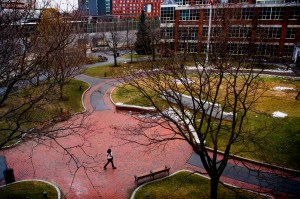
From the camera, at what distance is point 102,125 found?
22703 millimetres

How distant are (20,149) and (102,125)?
257 inches

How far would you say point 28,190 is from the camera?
46.1 ft

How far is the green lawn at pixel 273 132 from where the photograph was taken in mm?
16188

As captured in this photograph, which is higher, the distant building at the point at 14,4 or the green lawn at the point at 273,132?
the distant building at the point at 14,4

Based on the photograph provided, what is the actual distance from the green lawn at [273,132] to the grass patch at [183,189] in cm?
264

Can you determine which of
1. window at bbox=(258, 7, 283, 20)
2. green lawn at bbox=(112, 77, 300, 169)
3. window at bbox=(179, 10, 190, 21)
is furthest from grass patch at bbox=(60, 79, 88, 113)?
window at bbox=(258, 7, 283, 20)

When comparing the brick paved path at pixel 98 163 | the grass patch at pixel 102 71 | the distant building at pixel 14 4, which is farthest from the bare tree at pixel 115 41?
the distant building at pixel 14 4

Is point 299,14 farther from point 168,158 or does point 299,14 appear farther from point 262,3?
point 168,158

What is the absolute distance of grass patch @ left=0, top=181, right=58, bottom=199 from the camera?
1359cm

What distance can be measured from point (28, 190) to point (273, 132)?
16.4m

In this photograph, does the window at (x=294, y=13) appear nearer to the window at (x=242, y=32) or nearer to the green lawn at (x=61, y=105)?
the window at (x=242, y=32)

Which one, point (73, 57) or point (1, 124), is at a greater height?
point (73, 57)

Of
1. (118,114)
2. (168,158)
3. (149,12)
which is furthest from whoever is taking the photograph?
(149,12)

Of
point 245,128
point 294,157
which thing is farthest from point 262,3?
point 294,157
